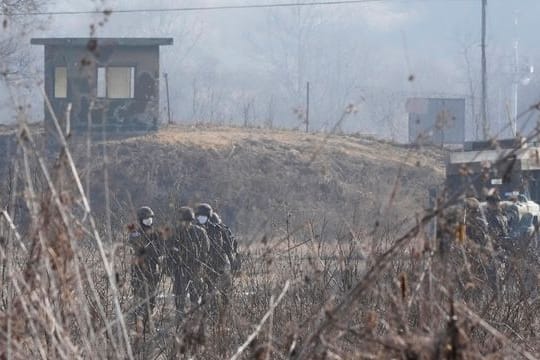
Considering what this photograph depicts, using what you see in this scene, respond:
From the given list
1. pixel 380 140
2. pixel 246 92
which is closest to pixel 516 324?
pixel 380 140

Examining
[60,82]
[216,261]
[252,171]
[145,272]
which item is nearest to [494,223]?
[216,261]

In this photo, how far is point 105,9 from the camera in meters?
4.68

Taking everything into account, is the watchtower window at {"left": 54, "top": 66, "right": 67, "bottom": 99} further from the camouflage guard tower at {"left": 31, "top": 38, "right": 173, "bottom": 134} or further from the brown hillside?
the brown hillside

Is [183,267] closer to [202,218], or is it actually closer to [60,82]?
[202,218]

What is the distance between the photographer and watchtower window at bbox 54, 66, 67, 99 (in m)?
34.4

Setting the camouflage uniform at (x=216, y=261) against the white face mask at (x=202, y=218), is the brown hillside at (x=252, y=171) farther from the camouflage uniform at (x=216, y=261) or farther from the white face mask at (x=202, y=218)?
the camouflage uniform at (x=216, y=261)

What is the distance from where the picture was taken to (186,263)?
9.34 metres

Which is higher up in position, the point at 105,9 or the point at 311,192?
the point at 105,9

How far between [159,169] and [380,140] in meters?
9.77

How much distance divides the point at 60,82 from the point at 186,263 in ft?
85.2

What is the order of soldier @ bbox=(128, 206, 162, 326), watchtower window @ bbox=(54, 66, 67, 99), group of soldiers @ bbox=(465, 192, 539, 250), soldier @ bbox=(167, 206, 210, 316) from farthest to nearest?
watchtower window @ bbox=(54, 66, 67, 99), soldier @ bbox=(167, 206, 210, 316), soldier @ bbox=(128, 206, 162, 326), group of soldiers @ bbox=(465, 192, 539, 250)

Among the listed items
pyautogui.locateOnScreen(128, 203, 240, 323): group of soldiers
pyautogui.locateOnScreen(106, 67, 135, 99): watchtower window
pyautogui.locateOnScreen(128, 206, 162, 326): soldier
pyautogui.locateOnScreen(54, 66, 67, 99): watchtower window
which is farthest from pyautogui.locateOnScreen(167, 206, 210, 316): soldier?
pyautogui.locateOnScreen(106, 67, 135, 99): watchtower window

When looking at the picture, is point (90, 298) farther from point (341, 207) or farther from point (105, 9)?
point (341, 207)

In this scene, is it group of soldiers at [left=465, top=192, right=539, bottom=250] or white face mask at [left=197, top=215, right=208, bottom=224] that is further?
white face mask at [left=197, top=215, right=208, bottom=224]
